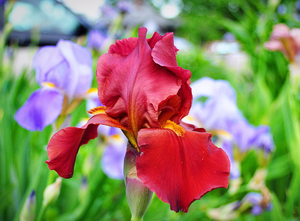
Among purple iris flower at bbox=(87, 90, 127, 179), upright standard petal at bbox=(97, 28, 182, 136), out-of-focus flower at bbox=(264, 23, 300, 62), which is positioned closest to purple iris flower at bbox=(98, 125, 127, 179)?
purple iris flower at bbox=(87, 90, 127, 179)

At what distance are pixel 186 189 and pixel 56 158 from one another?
19 centimetres

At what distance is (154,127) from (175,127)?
35 millimetres

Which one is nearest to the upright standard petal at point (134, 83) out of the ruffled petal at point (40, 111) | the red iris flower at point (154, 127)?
the red iris flower at point (154, 127)

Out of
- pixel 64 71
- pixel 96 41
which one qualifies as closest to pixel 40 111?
pixel 64 71

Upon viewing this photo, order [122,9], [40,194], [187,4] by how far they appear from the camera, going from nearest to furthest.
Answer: [40,194]
[122,9]
[187,4]

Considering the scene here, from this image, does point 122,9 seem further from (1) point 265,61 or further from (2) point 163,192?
(2) point 163,192

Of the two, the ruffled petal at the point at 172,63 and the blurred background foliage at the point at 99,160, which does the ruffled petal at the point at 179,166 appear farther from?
the blurred background foliage at the point at 99,160

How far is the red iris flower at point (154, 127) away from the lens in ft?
1.07

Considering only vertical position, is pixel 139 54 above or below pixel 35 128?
above

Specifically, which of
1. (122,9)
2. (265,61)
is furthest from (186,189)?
(265,61)

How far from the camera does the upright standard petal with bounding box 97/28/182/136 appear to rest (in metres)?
0.39

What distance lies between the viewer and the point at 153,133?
35cm

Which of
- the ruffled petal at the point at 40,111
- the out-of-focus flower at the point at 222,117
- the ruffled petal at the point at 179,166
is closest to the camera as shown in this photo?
the ruffled petal at the point at 179,166

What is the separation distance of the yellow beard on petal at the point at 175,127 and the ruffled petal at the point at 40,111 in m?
0.23
